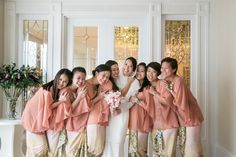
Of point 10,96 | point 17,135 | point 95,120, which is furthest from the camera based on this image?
point 10,96

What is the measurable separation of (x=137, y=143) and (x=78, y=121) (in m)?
0.72

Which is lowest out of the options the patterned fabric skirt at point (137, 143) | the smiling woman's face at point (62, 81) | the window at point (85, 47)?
the patterned fabric skirt at point (137, 143)

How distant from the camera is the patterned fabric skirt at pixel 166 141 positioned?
3332 mm

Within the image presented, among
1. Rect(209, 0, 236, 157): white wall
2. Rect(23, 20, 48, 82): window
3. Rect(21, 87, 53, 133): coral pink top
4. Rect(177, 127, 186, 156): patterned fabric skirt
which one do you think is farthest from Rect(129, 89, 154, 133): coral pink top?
Rect(23, 20, 48, 82): window

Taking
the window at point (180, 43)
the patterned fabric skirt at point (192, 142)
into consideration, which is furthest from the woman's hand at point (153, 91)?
the window at point (180, 43)

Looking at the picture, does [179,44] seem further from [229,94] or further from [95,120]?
[95,120]

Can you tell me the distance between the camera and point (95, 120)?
10.0ft

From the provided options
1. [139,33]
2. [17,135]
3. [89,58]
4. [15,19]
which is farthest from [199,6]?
[17,135]

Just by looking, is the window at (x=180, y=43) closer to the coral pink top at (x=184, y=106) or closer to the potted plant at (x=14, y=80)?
the coral pink top at (x=184, y=106)

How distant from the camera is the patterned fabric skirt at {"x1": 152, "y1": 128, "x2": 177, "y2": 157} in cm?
333

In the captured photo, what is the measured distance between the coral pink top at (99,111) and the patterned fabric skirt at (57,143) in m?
0.32

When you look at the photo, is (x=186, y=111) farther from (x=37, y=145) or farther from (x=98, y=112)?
(x=37, y=145)

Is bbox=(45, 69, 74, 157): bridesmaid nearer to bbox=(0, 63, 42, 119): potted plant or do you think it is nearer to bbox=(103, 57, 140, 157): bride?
bbox=(103, 57, 140, 157): bride

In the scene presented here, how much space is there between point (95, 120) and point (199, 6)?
2.63 m
